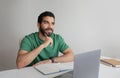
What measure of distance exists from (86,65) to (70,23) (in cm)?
171

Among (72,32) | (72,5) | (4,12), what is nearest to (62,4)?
(72,5)

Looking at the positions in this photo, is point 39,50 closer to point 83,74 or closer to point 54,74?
point 54,74

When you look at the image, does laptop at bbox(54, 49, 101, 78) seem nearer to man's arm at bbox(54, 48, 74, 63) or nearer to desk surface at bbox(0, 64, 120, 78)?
desk surface at bbox(0, 64, 120, 78)

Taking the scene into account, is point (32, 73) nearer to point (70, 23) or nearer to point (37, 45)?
point (37, 45)

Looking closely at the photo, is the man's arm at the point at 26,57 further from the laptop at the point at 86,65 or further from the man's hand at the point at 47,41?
the laptop at the point at 86,65

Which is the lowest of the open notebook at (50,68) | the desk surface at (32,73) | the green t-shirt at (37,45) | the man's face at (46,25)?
the desk surface at (32,73)

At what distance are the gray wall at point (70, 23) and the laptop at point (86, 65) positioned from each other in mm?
1618

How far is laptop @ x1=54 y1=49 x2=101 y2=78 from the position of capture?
1.09 metres

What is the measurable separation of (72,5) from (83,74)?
5.77 ft

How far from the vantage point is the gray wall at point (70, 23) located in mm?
2627

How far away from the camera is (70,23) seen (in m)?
2.80

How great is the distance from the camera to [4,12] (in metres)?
2.58

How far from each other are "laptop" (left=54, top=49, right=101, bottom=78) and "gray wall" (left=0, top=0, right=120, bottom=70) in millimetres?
1618

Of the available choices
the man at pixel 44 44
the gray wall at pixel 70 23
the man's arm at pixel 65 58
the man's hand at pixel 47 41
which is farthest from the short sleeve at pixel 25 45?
the gray wall at pixel 70 23
